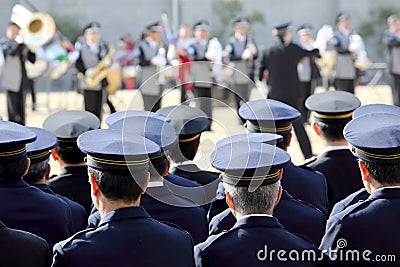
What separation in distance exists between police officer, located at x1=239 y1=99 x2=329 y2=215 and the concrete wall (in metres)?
19.4

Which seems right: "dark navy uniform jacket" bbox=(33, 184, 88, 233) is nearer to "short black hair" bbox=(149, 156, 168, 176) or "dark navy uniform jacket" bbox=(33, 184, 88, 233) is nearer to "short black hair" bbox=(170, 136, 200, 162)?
"short black hair" bbox=(149, 156, 168, 176)

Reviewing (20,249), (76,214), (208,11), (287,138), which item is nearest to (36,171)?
(76,214)

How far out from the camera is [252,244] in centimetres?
252

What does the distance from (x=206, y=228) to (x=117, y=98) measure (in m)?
14.0

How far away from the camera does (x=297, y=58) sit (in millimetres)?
9180

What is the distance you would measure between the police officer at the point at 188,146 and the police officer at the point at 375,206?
106 cm

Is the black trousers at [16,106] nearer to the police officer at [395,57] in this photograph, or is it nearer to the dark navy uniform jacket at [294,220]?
the police officer at [395,57]

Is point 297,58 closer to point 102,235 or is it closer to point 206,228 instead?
point 206,228

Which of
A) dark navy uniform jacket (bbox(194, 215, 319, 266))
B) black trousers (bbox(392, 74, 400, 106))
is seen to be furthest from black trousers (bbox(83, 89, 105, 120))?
dark navy uniform jacket (bbox(194, 215, 319, 266))

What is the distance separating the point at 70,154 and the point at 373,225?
5.75ft

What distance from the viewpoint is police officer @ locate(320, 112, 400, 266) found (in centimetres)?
266

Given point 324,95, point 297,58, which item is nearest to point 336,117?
point 324,95

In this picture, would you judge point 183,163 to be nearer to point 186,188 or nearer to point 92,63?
point 186,188

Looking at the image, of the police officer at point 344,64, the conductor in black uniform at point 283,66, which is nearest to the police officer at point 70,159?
the conductor in black uniform at point 283,66
